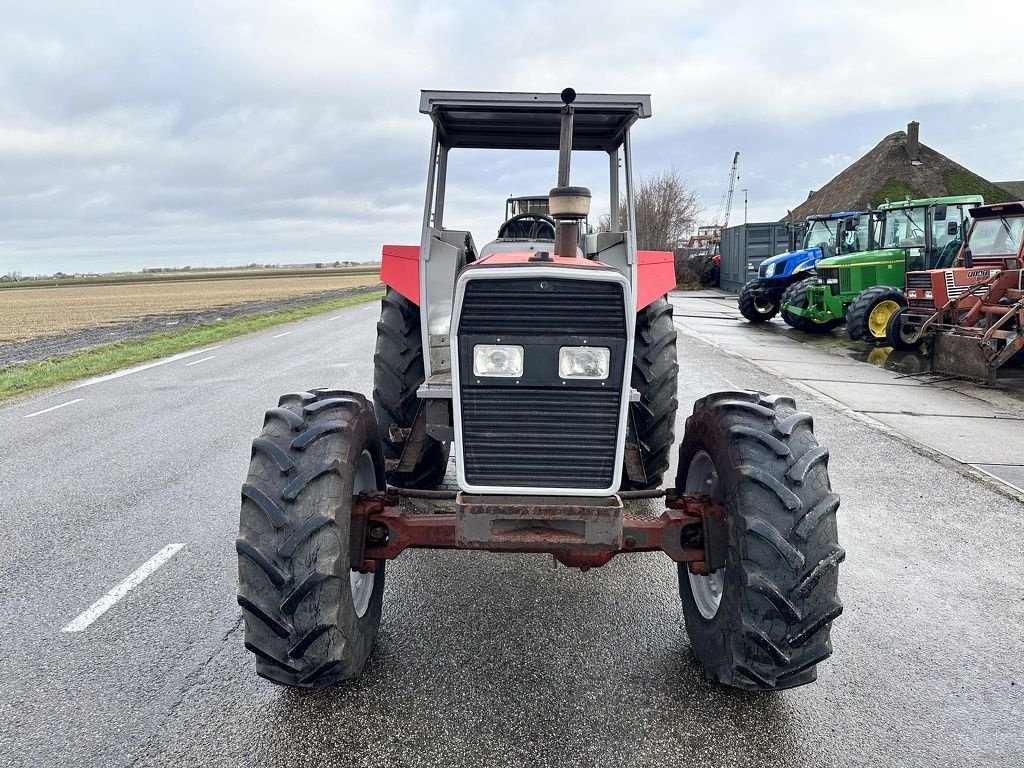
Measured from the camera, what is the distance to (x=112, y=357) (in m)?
14.2

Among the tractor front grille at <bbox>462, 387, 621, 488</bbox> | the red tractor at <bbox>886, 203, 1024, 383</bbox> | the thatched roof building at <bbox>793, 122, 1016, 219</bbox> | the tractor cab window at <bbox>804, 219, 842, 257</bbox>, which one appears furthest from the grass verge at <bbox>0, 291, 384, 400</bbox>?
the thatched roof building at <bbox>793, 122, 1016, 219</bbox>

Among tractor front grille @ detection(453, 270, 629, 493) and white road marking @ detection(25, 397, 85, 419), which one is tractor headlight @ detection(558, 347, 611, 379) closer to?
tractor front grille @ detection(453, 270, 629, 493)

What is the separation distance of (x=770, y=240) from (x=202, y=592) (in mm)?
29461

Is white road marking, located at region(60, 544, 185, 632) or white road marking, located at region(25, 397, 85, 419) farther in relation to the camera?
white road marking, located at region(25, 397, 85, 419)

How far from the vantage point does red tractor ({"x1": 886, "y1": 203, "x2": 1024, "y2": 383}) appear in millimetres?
10391

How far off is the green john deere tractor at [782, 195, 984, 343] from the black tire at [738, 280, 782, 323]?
2.36 m

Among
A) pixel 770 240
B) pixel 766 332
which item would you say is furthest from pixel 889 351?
pixel 770 240

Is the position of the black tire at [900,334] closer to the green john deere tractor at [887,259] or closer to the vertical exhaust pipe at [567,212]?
the green john deere tractor at [887,259]

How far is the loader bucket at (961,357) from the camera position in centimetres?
1039

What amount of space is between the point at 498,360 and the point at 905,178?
4453 cm

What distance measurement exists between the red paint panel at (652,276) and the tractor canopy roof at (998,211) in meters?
9.53

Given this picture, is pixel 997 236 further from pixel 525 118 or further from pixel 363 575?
pixel 363 575

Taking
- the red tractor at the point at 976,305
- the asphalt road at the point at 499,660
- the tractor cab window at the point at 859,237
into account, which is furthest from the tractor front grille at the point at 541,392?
the tractor cab window at the point at 859,237

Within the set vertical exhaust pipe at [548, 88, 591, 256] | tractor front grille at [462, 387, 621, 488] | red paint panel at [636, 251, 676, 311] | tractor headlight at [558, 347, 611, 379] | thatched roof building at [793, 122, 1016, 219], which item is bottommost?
tractor front grille at [462, 387, 621, 488]
